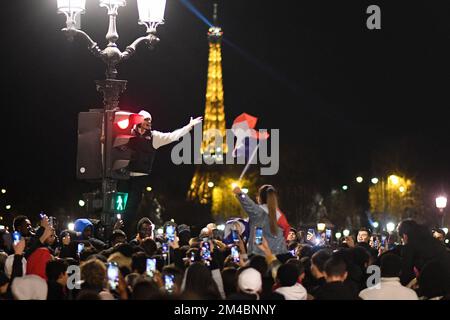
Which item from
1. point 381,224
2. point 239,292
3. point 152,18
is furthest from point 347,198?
point 239,292

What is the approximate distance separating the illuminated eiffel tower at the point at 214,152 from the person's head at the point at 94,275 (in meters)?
92.4

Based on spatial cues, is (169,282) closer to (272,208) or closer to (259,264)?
(259,264)

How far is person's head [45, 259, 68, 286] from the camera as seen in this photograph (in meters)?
13.5

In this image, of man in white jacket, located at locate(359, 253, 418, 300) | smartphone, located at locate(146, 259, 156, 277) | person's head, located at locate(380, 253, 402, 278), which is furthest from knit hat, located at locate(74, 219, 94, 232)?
person's head, located at locate(380, 253, 402, 278)

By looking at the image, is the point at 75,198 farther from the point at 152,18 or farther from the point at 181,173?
the point at 181,173

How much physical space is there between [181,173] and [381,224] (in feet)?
124

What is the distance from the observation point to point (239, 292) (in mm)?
11797

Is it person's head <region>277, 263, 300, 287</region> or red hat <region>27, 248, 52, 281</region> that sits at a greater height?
red hat <region>27, 248, 52, 281</region>

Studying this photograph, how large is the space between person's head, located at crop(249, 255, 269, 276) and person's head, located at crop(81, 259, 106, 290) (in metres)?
1.89

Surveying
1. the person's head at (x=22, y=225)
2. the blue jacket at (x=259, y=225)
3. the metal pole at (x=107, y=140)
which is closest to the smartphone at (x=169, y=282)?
the blue jacket at (x=259, y=225)

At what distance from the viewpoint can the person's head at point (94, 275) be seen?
480 inches

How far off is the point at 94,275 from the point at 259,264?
2141 millimetres

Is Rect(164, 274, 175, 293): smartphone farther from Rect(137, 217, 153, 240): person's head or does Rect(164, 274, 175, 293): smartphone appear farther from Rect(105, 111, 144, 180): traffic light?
Rect(137, 217, 153, 240): person's head

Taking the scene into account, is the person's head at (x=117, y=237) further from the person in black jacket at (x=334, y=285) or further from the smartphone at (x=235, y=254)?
the person in black jacket at (x=334, y=285)
